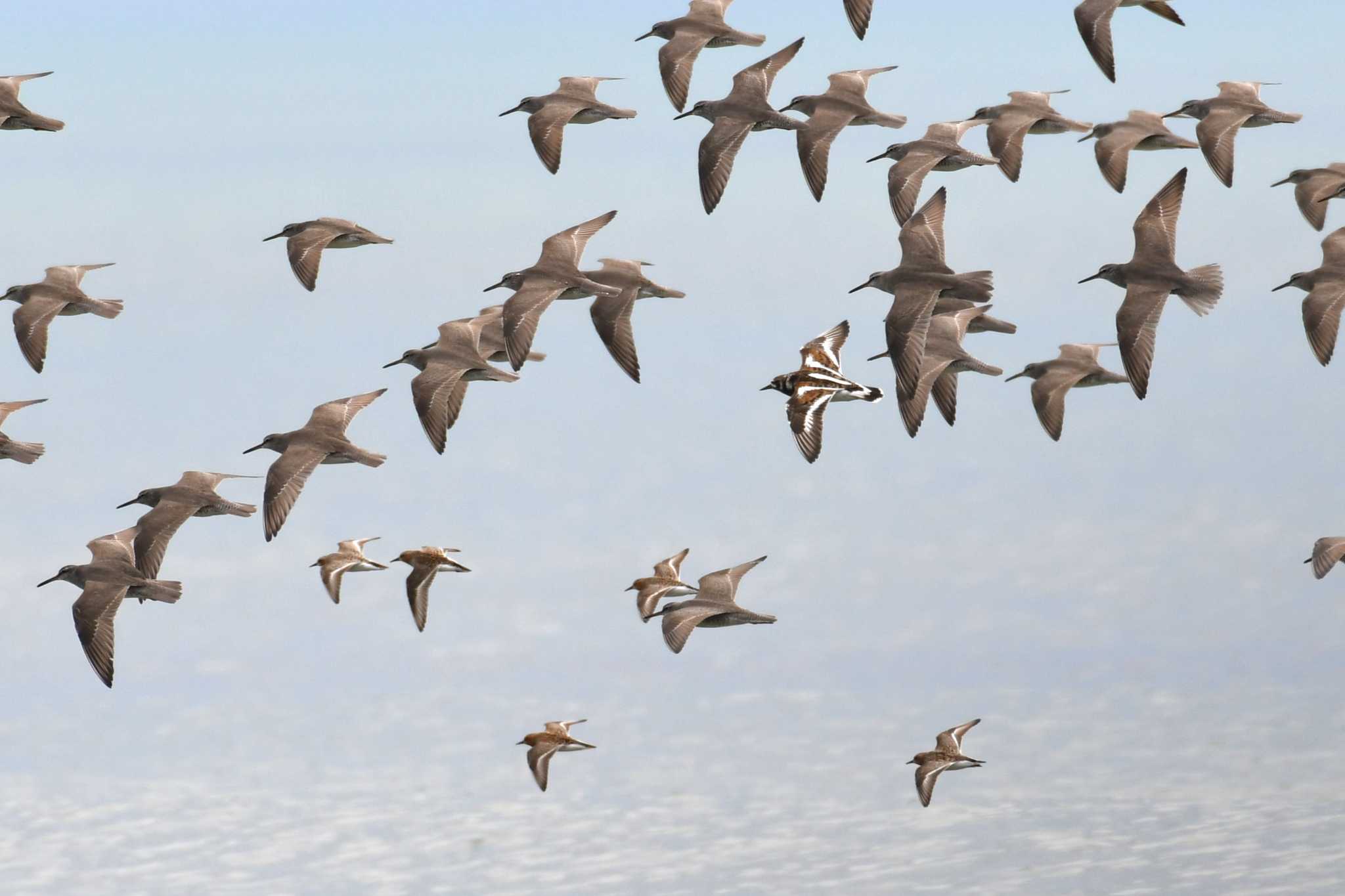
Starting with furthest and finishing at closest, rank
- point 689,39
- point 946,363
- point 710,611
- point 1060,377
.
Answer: point 689,39
point 1060,377
point 946,363
point 710,611

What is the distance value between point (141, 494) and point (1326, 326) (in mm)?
16358

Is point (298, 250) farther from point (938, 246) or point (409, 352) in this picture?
point (938, 246)

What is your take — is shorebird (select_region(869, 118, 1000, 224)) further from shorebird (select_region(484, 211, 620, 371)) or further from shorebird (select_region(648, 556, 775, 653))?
shorebird (select_region(648, 556, 775, 653))

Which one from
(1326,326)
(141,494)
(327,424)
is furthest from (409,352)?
(1326,326)

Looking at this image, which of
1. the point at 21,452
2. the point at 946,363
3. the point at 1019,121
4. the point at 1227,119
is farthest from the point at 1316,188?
the point at 21,452

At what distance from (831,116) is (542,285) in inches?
198

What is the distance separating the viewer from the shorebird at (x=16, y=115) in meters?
31.3

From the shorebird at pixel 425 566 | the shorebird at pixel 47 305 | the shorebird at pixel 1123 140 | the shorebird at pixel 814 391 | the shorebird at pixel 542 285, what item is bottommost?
the shorebird at pixel 425 566

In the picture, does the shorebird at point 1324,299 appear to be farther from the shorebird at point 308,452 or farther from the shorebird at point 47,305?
the shorebird at point 47,305

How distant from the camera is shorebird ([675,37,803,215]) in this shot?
103ft

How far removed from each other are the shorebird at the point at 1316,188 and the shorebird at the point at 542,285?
10.2 meters

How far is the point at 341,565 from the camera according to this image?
31.0 meters

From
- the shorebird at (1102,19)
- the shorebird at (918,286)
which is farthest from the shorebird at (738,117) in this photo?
the shorebird at (1102,19)

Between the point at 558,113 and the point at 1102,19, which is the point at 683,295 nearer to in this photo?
the point at 558,113
